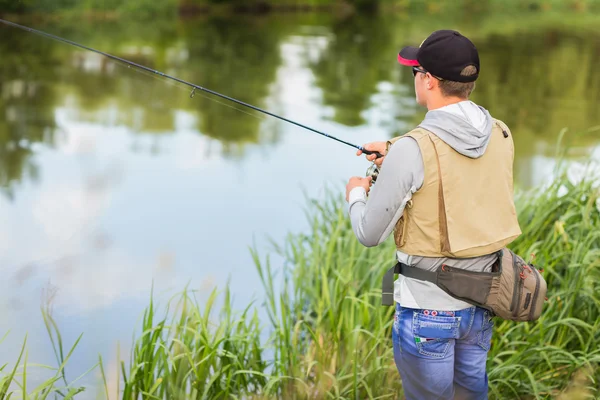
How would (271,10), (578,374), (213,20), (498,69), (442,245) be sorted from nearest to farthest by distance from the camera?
(442,245)
(578,374)
(498,69)
(213,20)
(271,10)

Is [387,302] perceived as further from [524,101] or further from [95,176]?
[524,101]

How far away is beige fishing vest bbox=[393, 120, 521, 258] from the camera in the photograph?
194 centimetres

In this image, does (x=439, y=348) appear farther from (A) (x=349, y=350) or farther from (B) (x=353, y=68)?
(B) (x=353, y=68)

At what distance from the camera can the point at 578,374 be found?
308 cm

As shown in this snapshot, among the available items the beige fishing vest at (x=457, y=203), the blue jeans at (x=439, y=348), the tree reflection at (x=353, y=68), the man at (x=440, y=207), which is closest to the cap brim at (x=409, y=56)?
the man at (x=440, y=207)

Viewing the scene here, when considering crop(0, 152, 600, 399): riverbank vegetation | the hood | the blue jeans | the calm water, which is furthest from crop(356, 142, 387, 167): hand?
the calm water

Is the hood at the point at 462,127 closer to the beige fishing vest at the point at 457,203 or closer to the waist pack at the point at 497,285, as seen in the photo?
the beige fishing vest at the point at 457,203

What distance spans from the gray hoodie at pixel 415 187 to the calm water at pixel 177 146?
1.52m

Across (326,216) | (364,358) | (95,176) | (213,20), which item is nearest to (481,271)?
(364,358)

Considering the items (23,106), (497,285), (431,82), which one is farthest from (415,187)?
(23,106)

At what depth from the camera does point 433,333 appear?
205 cm

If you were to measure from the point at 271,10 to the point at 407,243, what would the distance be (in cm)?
2762

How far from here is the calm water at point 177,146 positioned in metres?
5.09

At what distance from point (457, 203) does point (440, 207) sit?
46 millimetres
